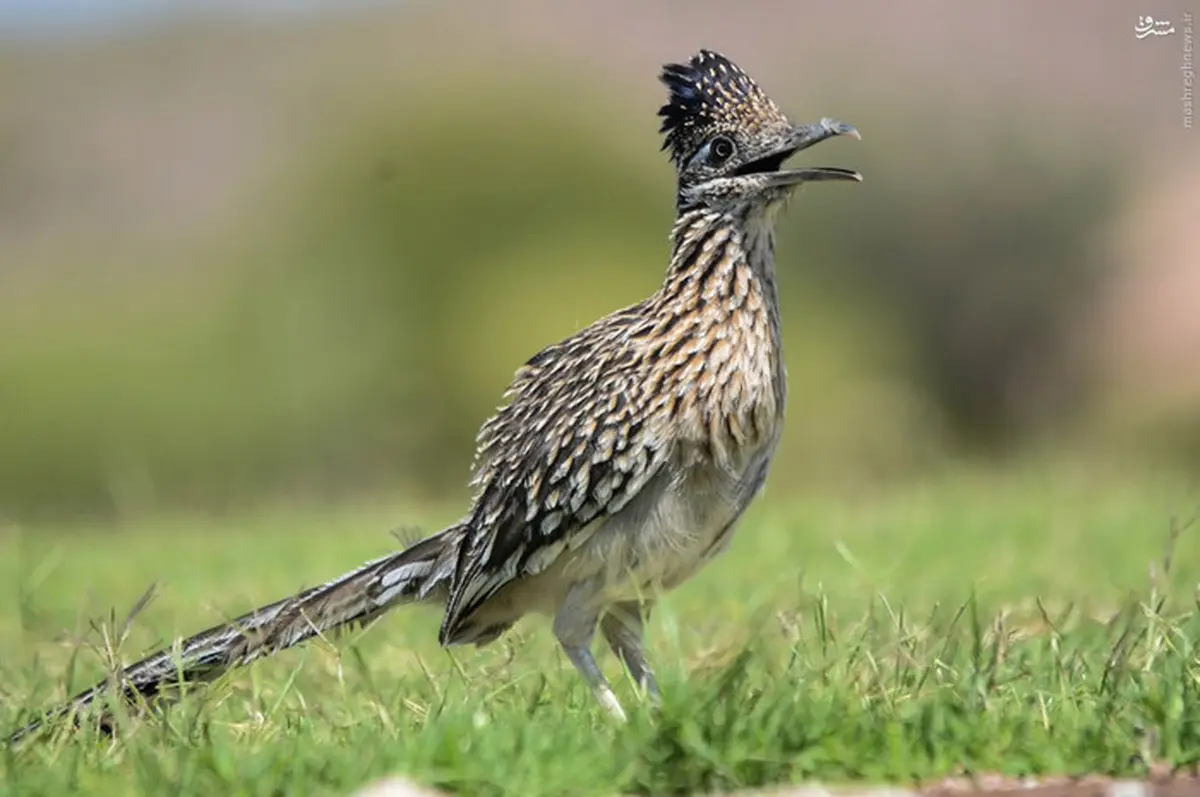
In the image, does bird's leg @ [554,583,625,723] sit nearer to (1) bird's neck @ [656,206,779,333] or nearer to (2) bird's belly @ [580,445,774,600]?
(2) bird's belly @ [580,445,774,600]

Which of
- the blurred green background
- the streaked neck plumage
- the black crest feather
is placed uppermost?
the black crest feather

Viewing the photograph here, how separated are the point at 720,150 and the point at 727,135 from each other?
0.06m

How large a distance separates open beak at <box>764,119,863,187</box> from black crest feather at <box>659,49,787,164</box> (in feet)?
0.62

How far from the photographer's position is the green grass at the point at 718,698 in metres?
4.95

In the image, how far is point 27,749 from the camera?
557 centimetres

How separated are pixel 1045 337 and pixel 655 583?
15273mm

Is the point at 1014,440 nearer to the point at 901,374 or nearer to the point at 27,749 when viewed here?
the point at 901,374

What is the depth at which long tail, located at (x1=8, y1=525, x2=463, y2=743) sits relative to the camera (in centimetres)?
665

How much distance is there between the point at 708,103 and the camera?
681 centimetres

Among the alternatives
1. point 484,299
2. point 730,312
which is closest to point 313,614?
point 730,312

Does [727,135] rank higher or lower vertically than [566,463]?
higher

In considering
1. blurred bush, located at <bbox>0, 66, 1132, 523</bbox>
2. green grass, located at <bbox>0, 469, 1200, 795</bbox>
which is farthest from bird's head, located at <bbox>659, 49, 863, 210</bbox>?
blurred bush, located at <bbox>0, 66, 1132, 523</bbox>

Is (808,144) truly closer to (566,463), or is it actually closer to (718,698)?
(566,463)

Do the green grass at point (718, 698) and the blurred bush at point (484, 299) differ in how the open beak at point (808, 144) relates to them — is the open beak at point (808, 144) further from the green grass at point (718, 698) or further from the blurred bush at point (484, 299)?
the blurred bush at point (484, 299)
